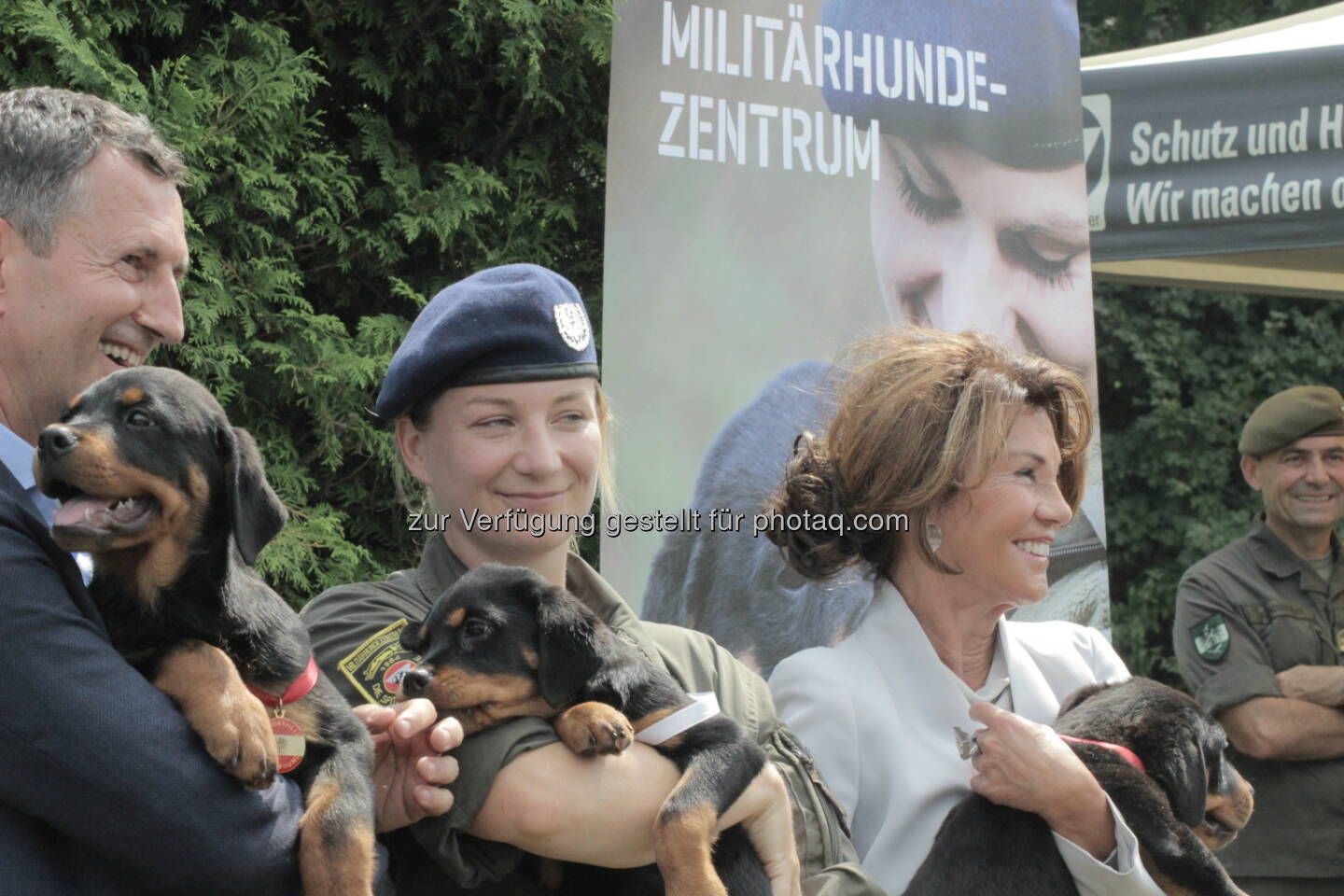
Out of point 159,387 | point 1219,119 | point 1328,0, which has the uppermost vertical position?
point 1328,0

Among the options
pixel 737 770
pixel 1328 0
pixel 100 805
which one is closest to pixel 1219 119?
pixel 737 770

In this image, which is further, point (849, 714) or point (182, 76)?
point (182, 76)

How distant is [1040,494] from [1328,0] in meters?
14.5

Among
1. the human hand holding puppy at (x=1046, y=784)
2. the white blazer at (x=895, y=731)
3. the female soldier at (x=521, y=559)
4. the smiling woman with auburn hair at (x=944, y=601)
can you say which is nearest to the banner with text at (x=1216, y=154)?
the smiling woman with auburn hair at (x=944, y=601)

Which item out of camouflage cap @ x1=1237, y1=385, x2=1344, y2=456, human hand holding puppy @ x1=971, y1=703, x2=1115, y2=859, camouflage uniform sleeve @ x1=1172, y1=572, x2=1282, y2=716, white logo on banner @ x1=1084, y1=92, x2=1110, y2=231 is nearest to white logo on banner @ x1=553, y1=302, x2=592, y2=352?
human hand holding puppy @ x1=971, y1=703, x2=1115, y2=859

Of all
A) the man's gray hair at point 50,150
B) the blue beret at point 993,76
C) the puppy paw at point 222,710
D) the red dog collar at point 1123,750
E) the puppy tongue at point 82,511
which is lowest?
the red dog collar at point 1123,750

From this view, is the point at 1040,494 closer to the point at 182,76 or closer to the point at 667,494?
the point at 667,494

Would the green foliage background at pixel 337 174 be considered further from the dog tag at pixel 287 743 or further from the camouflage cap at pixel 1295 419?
the camouflage cap at pixel 1295 419

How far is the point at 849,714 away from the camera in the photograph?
115 inches

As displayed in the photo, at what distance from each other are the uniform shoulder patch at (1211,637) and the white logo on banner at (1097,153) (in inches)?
71.1

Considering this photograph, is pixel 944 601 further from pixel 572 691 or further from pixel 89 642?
pixel 89 642

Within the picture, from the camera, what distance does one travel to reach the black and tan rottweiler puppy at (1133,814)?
268cm

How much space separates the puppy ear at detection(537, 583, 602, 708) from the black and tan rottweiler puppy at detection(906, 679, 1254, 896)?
90 centimetres

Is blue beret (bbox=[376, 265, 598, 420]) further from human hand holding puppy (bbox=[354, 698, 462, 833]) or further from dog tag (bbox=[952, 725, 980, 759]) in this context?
dog tag (bbox=[952, 725, 980, 759])
